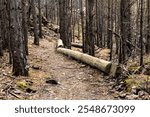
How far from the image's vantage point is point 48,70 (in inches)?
553

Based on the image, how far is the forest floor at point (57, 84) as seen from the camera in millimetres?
9695

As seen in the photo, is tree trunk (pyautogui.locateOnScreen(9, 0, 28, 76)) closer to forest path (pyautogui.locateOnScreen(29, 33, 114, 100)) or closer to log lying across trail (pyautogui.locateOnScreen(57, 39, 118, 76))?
forest path (pyautogui.locateOnScreen(29, 33, 114, 100))

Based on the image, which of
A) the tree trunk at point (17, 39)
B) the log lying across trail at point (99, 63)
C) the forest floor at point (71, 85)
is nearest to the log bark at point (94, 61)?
the log lying across trail at point (99, 63)

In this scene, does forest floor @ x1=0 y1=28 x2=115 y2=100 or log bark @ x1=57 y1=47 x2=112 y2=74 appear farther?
log bark @ x1=57 y1=47 x2=112 y2=74

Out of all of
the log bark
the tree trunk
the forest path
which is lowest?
the forest path

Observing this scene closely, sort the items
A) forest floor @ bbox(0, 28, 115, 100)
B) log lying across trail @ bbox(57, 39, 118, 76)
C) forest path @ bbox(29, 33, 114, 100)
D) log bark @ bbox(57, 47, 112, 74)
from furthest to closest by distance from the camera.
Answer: log bark @ bbox(57, 47, 112, 74), log lying across trail @ bbox(57, 39, 118, 76), forest path @ bbox(29, 33, 114, 100), forest floor @ bbox(0, 28, 115, 100)

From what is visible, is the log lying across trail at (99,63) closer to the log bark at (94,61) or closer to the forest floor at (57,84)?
the log bark at (94,61)

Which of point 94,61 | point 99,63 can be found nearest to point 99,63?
point 99,63

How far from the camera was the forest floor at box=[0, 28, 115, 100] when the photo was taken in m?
9.70

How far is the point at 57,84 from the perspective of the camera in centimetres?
1128

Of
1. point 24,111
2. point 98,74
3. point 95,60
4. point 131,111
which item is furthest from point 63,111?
point 95,60

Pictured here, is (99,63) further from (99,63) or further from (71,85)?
(71,85)

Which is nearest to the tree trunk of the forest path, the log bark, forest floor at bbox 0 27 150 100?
forest floor at bbox 0 27 150 100

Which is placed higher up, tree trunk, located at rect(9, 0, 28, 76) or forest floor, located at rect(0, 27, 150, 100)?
tree trunk, located at rect(9, 0, 28, 76)
